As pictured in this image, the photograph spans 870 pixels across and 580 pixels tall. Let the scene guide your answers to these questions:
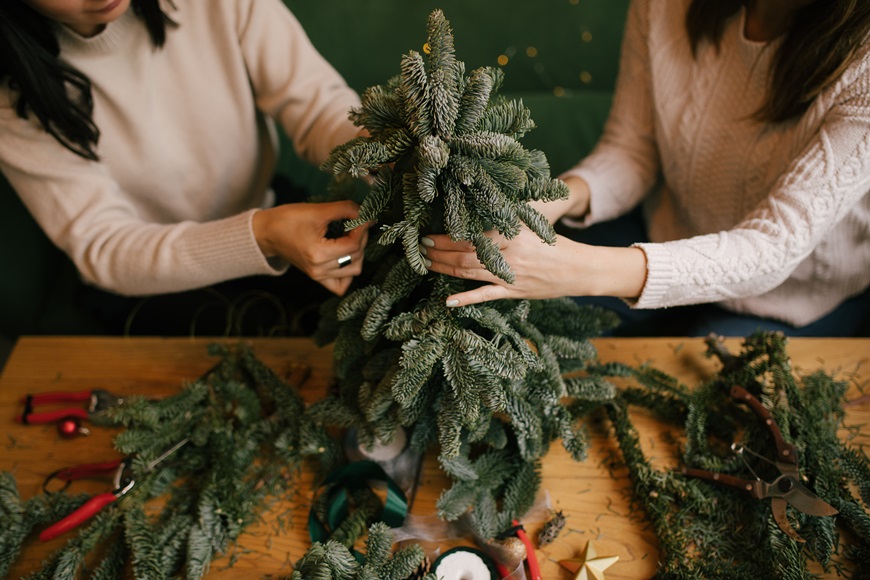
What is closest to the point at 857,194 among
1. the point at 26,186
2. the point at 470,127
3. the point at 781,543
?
the point at 781,543

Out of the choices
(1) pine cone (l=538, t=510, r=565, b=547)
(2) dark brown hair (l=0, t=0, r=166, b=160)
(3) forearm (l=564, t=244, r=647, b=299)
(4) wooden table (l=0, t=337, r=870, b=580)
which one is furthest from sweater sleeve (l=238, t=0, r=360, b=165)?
(1) pine cone (l=538, t=510, r=565, b=547)

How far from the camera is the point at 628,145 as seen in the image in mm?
1113

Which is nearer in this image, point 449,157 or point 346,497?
point 449,157

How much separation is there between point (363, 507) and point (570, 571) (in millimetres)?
299

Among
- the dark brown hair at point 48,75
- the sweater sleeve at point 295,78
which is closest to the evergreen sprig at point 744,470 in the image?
the sweater sleeve at point 295,78

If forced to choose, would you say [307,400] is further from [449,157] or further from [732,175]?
[732,175]

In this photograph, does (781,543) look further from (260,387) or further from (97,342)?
(97,342)

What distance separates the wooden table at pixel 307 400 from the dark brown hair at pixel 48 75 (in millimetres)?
387

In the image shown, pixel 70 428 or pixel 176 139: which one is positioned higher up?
pixel 176 139

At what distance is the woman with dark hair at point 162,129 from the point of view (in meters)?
0.88

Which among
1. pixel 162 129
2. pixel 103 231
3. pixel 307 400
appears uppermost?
pixel 162 129

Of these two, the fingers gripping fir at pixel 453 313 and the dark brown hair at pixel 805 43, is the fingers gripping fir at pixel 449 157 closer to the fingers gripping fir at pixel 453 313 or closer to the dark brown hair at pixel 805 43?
the fingers gripping fir at pixel 453 313

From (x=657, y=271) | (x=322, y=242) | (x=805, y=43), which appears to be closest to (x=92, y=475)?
(x=322, y=242)

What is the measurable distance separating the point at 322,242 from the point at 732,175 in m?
0.74
